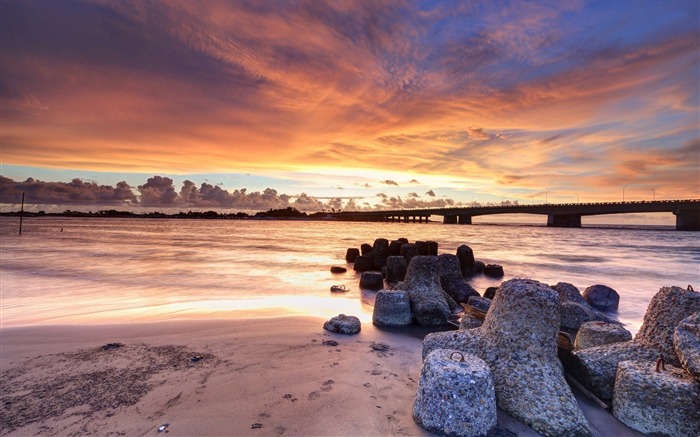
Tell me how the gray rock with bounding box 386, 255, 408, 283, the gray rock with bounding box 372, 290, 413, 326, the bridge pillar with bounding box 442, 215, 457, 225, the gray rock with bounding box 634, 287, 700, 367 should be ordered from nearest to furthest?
the gray rock with bounding box 634, 287, 700, 367 < the gray rock with bounding box 372, 290, 413, 326 < the gray rock with bounding box 386, 255, 408, 283 < the bridge pillar with bounding box 442, 215, 457, 225

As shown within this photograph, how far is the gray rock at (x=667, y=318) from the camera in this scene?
376 centimetres

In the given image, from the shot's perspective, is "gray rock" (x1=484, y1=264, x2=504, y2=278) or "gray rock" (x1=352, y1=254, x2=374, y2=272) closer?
"gray rock" (x1=484, y1=264, x2=504, y2=278)

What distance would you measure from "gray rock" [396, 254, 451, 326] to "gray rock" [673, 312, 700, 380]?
3.66 metres

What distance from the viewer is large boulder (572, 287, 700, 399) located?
3.79 m

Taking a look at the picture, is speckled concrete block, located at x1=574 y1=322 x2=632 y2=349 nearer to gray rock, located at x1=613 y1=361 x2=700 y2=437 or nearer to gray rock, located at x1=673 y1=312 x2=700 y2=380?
gray rock, located at x1=613 y1=361 x2=700 y2=437

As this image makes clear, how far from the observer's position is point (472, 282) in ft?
45.2

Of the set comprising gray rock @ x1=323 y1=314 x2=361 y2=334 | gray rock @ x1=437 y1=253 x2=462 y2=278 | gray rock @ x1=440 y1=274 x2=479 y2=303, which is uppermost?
gray rock @ x1=437 y1=253 x2=462 y2=278

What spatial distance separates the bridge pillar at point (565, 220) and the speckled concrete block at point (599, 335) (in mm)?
96645

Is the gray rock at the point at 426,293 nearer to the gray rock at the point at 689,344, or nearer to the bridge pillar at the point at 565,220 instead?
the gray rock at the point at 689,344

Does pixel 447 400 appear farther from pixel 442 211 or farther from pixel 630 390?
pixel 442 211

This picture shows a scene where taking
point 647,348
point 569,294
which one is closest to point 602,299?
point 569,294

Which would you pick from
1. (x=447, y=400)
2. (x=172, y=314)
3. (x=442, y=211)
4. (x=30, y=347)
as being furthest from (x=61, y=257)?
(x=442, y=211)

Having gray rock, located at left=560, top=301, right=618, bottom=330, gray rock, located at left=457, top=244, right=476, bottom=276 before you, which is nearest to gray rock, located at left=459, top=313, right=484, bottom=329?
gray rock, located at left=560, top=301, right=618, bottom=330

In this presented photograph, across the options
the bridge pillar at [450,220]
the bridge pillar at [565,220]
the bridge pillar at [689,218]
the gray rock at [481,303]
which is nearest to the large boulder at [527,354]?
the gray rock at [481,303]
